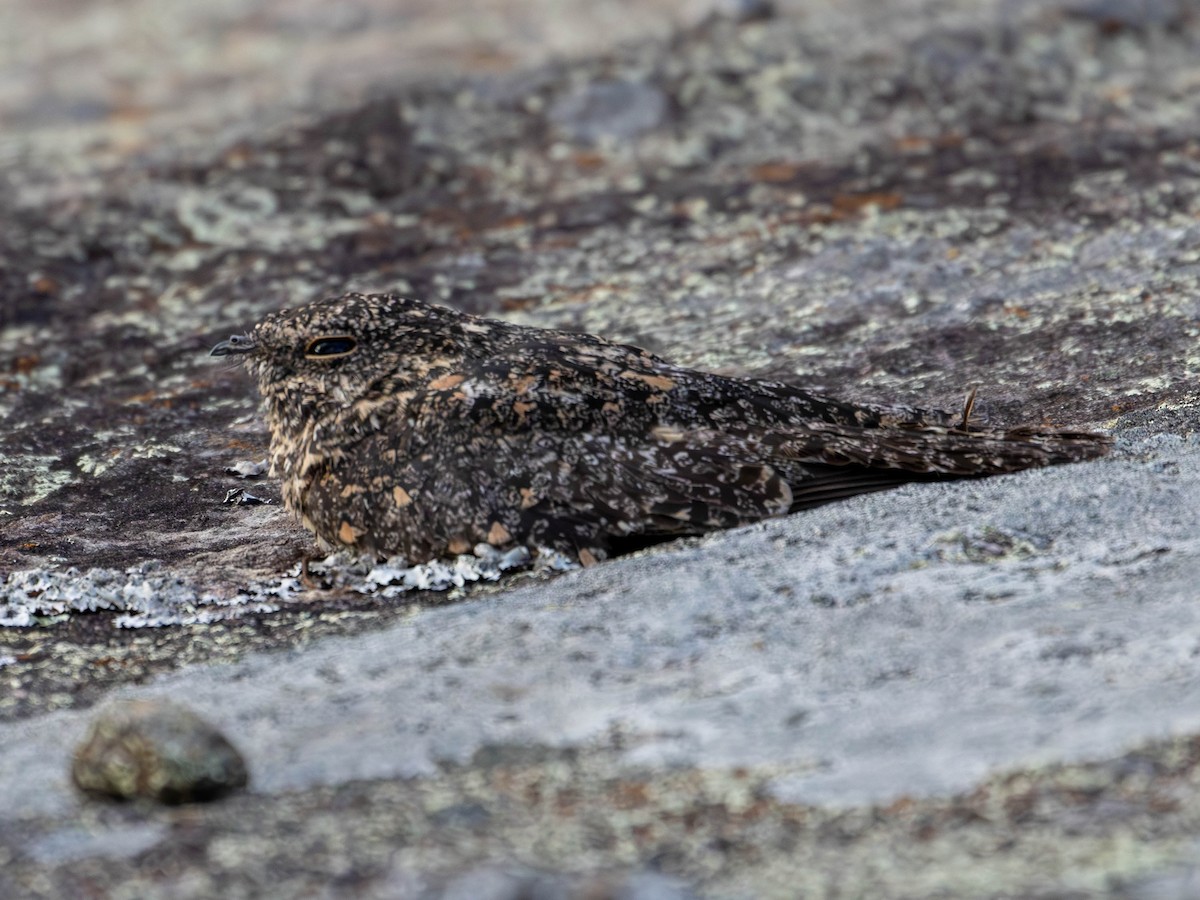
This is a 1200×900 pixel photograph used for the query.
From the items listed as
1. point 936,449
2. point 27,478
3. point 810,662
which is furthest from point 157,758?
point 27,478

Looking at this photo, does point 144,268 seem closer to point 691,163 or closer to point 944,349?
point 691,163

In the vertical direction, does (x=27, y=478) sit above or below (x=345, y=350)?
below

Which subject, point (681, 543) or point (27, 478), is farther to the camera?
point (27, 478)

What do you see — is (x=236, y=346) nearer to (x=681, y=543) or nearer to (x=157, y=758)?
(x=681, y=543)

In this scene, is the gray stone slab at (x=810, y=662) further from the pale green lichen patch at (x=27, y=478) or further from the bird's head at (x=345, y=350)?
the pale green lichen patch at (x=27, y=478)

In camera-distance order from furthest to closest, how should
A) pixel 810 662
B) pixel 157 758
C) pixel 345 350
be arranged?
pixel 345 350 < pixel 810 662 < pixel 157 758

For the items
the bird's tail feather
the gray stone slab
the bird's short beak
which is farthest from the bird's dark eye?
the bird's tail feather

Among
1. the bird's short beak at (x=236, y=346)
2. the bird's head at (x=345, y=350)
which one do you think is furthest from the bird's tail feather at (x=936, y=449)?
the bird's short beak at (x=236, y=346)
